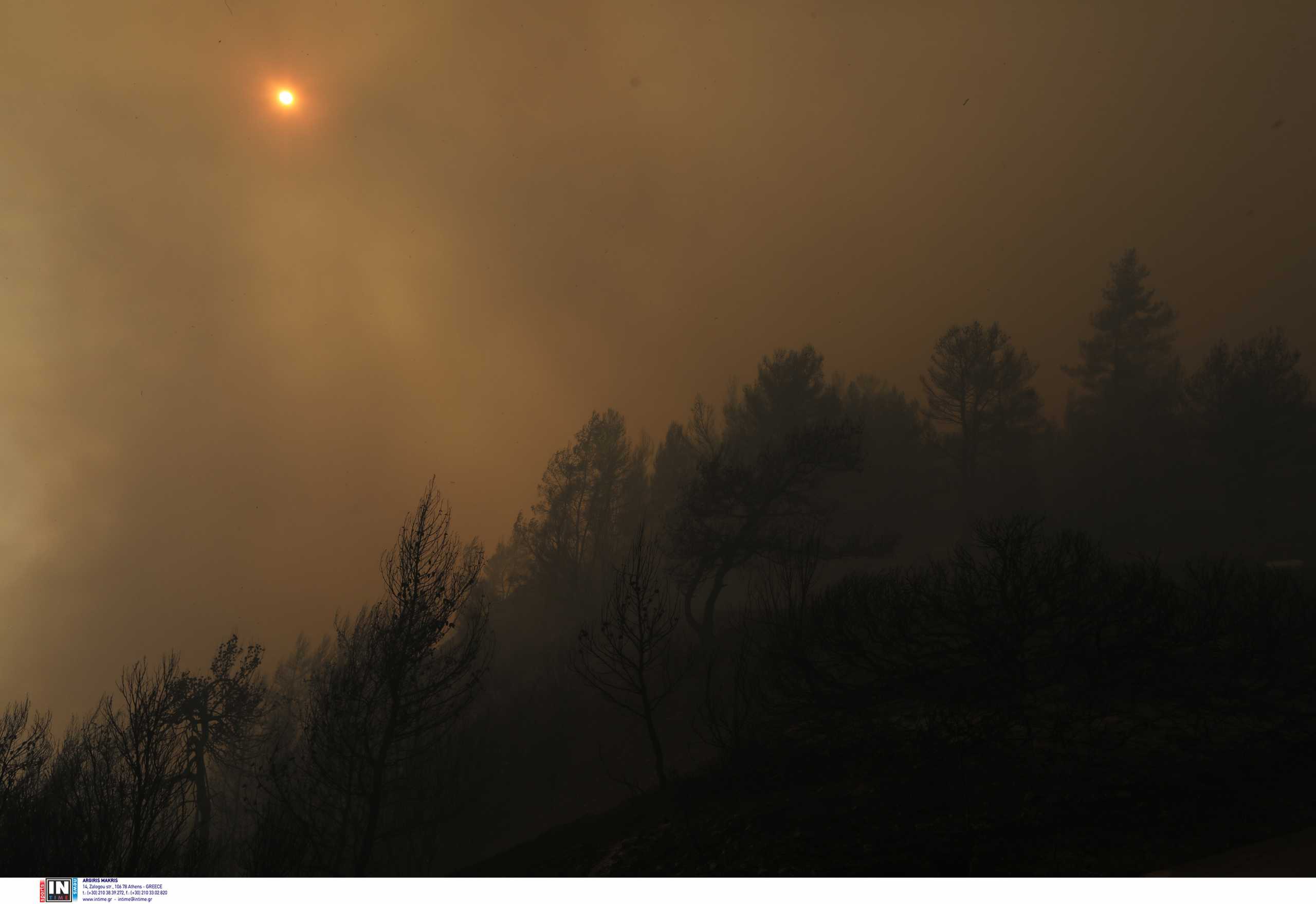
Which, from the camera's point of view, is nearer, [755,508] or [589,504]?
[755,508]

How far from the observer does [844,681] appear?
10.2 metres

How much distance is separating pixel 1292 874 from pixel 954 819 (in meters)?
3.18

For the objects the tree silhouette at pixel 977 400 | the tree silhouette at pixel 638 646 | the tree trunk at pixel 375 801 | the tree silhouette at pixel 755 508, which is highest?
the tree silhouette at pixel 977 400

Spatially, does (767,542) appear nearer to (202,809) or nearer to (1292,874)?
(1292,874)

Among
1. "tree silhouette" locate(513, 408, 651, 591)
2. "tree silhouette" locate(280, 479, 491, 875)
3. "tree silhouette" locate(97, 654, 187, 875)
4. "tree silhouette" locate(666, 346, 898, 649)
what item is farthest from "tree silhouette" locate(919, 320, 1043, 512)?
"tree silhouette" locate(97, 654, 187, 875)

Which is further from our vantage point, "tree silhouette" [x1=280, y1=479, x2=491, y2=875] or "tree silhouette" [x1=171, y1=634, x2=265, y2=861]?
"tree silhouette" [x1=171, y1=634, x2=265, y2=861]

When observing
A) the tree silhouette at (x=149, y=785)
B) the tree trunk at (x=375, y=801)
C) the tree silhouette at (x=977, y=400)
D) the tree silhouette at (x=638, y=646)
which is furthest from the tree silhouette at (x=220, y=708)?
the tree silhouette at (x=977, y=400)

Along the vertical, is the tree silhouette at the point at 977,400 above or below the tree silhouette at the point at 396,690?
above

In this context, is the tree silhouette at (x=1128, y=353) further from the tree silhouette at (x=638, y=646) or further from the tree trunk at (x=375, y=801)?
the tree trunk at (x=375, y=801)

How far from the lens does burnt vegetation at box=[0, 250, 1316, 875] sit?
24.9 ft

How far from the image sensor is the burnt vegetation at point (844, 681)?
24.9 feet

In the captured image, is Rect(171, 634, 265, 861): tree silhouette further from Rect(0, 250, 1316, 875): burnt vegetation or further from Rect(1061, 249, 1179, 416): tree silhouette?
Rect(1061, 249, 1179, 416): tree silhouette

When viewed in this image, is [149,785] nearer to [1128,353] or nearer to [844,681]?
[844,681]

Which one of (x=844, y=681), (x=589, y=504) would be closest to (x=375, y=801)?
(x=844, y=681)
